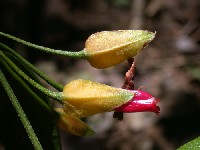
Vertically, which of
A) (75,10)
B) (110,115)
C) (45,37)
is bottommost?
(110,115)

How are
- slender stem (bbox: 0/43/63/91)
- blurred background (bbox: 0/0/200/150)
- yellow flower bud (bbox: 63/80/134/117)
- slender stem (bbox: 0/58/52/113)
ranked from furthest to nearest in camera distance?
blurred background (bbox: 0/0/200/150)
slender stem (bbox: 0/58/52/113)
slender stem (bbox: 0/43/63/91)
yellow flower bud (bbox: 63/80/134/117)

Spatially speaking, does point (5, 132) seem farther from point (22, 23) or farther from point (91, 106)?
point (22, 23)

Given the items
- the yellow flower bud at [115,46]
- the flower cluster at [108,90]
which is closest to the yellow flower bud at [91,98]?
the flower cluster at [108,90]

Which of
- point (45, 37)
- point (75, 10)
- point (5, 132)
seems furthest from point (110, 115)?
point (5, 132)

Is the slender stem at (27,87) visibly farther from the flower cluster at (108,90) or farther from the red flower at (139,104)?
the red flower at (139,104)

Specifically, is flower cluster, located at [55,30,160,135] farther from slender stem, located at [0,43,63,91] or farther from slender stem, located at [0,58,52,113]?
slender stem, located at [0,58,52,113]

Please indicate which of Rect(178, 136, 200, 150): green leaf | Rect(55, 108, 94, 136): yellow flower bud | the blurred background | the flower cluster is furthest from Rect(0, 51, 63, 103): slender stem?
the blurred background
